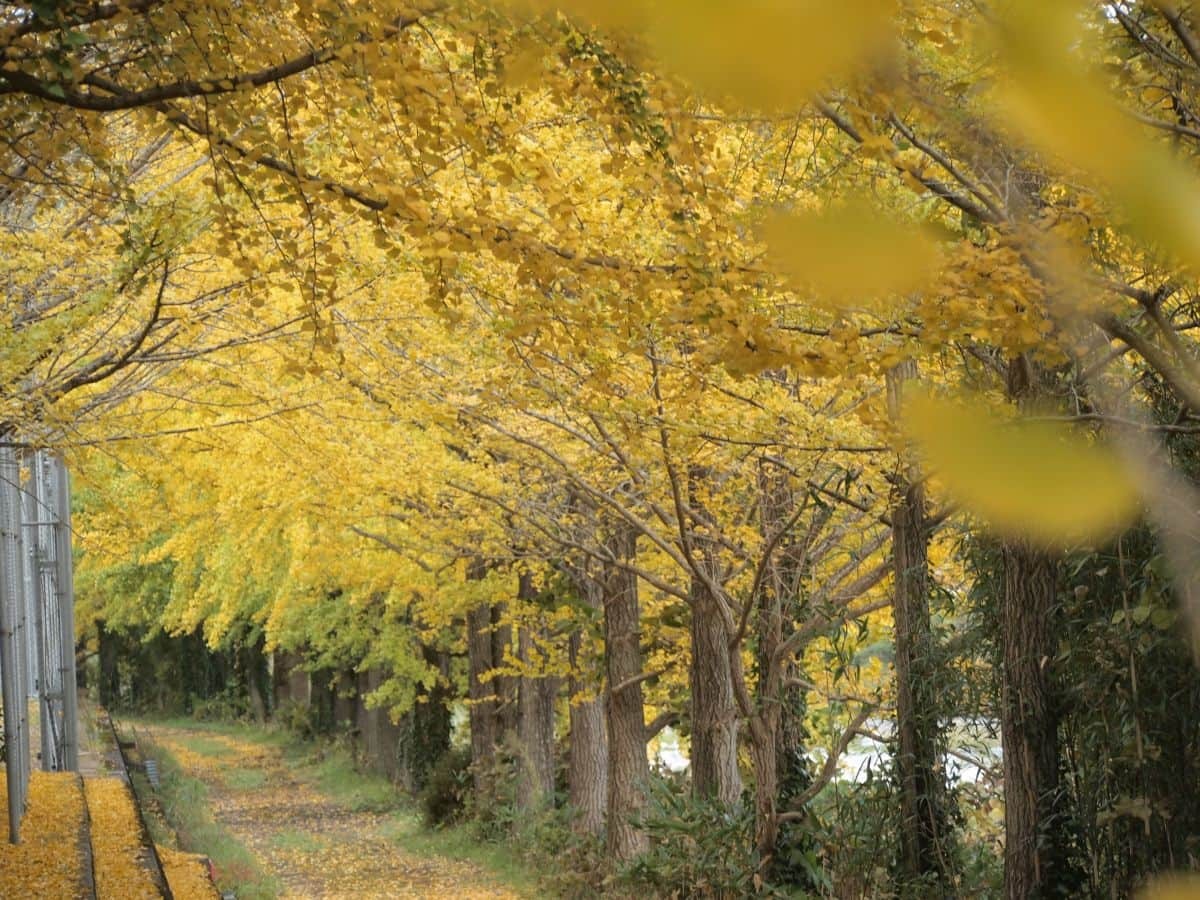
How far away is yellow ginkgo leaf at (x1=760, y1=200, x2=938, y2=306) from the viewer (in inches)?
16.8

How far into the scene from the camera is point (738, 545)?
35.6 ft

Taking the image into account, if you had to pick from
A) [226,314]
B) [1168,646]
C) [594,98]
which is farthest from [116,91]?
[226,314]

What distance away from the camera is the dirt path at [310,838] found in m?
17.1

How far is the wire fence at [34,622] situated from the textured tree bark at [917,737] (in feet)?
22.2

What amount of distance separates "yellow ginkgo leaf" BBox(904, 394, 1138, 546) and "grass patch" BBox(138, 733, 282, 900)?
1456cm

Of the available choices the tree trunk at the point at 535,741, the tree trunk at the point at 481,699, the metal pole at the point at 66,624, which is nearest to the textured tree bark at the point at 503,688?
the tree trunk at the point at 481,699

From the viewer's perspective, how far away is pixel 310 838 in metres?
21.4

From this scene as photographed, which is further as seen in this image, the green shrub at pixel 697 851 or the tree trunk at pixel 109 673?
the tree trunk at pixel 109 673

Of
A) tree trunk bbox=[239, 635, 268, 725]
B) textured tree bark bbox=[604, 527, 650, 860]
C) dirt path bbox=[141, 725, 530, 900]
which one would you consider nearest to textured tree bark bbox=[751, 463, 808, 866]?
textured tree bark bbox=[604, 527, 650, 860]

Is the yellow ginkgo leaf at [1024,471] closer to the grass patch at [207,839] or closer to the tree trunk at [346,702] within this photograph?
the grass patch at [207,839]

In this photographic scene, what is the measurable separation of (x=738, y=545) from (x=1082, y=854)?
459 cm

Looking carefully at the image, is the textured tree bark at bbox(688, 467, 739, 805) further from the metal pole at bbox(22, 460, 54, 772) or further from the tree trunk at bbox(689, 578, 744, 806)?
the metal pole at bbox(22, 460, 54, 772)

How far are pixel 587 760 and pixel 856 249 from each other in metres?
17.6

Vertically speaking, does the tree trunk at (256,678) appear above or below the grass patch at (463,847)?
above
